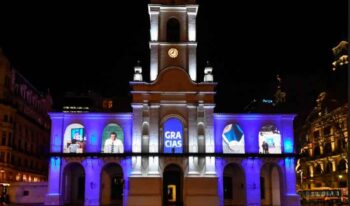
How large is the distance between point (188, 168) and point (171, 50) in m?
13.4

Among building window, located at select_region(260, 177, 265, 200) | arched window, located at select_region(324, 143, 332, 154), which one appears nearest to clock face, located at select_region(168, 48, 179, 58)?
building window, located at select_region(260, 177, 265, 200)

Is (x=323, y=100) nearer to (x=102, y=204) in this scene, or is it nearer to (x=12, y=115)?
(x=102, y=204)

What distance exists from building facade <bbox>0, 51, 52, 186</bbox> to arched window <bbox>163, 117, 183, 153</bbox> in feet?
58.5

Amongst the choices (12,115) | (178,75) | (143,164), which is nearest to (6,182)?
(12,115)

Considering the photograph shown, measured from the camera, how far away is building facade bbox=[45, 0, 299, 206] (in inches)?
1891

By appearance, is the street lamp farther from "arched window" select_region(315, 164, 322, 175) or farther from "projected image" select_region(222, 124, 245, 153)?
"projected image" select_region(222, 124, 245, 153)

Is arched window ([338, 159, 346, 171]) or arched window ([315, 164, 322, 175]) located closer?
arched window ([338, 159, 346, 171])

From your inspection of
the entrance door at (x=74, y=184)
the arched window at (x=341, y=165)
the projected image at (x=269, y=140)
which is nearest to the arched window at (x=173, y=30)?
the projected image at (x=269, y=140)

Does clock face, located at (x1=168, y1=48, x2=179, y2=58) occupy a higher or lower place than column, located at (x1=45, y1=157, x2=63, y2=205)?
higher

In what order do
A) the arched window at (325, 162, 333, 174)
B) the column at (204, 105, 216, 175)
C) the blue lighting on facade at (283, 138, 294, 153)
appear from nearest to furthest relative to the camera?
the column at (204, 105, 216, 175), the blue lighting on facade at (283, 138, 294, 153), the arched window at (325, 162, 333, 174)

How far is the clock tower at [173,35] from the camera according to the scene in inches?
2003

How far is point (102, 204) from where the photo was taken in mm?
50438

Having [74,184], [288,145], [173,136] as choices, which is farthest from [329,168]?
[74,184]

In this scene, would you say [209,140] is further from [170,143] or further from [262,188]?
[262,188]
